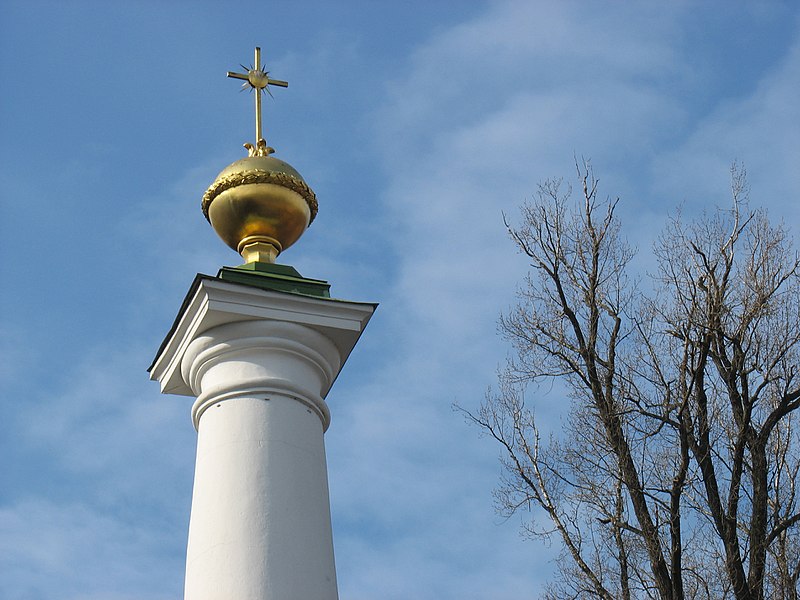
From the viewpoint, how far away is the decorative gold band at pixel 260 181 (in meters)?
7.12

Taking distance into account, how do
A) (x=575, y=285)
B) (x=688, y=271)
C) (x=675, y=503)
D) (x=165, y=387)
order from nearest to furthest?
(x=165, y=387), (x=675, y=503), (x=688, y=271), (x=575, y=285)

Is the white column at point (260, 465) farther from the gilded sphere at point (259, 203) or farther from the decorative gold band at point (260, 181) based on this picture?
the decorative gold band at point (260, 181)

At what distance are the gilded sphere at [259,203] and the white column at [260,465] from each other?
0.95 metres

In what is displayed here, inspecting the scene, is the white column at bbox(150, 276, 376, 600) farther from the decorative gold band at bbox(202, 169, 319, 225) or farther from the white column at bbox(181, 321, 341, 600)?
the decorative gold band at bbox(202, 169, 319, 225)

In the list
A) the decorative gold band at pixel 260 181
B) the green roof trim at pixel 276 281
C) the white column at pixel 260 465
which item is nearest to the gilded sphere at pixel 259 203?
the decorative gold band at pixel 260 181

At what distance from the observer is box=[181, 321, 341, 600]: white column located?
18.4 feet

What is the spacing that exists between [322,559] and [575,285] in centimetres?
761

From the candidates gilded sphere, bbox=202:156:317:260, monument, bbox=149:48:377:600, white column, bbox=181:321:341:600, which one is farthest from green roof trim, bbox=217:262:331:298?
gilded sphere, bbox=202:156:317:260

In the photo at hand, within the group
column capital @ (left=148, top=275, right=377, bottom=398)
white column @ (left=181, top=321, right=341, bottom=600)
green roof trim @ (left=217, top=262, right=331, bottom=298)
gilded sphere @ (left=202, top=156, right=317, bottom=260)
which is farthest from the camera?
gilded sphere @ (left=202, top=156, right=317, bottom=260)

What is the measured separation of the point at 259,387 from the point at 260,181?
1.45 m

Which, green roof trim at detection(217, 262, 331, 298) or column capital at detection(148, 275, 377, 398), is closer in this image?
column capital at detection(148, 275, 377, 398)

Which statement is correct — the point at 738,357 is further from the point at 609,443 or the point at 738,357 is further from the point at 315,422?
the point at 315,422

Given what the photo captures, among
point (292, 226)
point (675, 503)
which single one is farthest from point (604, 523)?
point (292, 226)

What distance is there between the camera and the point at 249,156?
753 cm
